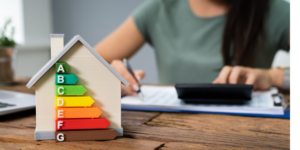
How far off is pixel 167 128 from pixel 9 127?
279 millimetres

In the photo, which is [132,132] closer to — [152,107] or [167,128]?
[167,128]

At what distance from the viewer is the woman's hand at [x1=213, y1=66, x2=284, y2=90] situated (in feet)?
2.45

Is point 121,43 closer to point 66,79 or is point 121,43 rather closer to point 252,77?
point 252,77

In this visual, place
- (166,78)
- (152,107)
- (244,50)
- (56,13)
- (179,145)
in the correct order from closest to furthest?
(179,145), (152,107), (244,50), (166,78), (56,13)

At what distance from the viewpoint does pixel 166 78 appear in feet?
4.96

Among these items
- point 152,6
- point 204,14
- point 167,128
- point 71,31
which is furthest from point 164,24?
point 71,31

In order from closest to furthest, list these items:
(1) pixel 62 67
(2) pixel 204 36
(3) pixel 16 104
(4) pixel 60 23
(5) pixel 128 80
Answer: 1. (1) pixel 62 67
2. (3) pixel 16 104
3. (5) pixel 128 80
4. (2) pixel 204 36
5. (4) pixel 60 23

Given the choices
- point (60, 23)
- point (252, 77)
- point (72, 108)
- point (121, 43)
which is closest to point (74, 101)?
point (72, 108)

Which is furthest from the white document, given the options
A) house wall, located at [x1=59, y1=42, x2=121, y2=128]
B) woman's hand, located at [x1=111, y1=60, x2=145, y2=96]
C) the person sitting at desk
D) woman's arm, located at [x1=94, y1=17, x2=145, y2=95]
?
woman's arm, located at [x1=94, y1=17, x2=145, y2=95]

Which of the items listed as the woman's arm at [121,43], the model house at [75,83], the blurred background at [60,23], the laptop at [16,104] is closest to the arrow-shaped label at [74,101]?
the model house at [75,83]

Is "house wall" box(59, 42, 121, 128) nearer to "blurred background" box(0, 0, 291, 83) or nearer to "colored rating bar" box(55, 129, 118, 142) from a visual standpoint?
"colored rating bar" box(55, 129, 118, 142)

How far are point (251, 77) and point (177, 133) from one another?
45 centimetres

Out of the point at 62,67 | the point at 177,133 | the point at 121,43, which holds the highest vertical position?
the point at 121,43

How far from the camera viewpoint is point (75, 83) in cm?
38
